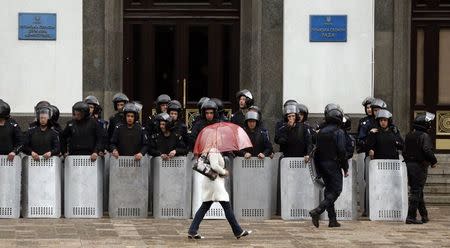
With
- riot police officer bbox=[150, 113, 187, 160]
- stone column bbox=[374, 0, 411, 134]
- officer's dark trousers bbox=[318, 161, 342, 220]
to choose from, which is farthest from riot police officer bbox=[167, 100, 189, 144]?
stone column bbox=[374, 0, 411, 134]

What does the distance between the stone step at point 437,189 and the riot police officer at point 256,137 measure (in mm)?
4264

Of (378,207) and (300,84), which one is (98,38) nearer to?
(300,84)

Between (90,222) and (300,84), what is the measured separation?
6.86 m

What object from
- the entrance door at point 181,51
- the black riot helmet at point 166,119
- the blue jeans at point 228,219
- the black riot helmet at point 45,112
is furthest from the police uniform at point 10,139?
the entrance door at point 181,51

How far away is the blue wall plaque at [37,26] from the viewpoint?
2584cm

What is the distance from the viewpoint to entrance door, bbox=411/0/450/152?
26.6m

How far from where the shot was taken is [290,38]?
85.7 ft

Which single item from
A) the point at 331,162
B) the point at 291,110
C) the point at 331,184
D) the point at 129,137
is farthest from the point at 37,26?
the point at 331,184

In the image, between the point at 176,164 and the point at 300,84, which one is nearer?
the point at 176,164

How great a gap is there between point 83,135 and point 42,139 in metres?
0.66

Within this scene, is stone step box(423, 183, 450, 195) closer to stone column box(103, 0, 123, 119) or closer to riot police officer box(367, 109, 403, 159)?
riot police officer box(367, 109, 403, 159)

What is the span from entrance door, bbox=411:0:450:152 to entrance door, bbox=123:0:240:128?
→ 3527mm

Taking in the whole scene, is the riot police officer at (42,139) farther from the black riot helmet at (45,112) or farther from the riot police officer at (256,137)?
the riot police officer at (256,137)

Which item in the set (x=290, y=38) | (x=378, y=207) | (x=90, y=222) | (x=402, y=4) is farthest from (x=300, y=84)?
(x=90, y=222)
